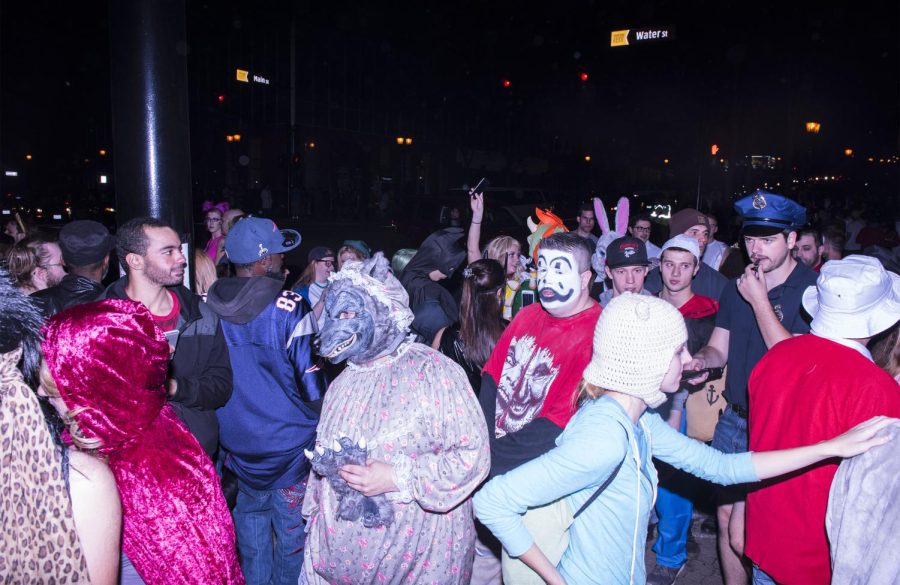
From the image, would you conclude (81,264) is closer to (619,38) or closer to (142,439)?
(142,439)

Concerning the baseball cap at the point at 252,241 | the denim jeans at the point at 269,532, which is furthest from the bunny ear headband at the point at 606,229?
the denim jeans at the point at 269,532

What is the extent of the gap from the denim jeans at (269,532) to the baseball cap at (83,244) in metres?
1.76

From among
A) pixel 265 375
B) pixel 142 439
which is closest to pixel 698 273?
pixel 265 375

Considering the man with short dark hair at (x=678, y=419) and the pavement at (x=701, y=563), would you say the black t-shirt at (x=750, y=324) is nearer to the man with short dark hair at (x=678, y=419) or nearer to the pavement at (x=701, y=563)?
the man with short dark hair at (x=678, y=419)

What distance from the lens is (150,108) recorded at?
474cm

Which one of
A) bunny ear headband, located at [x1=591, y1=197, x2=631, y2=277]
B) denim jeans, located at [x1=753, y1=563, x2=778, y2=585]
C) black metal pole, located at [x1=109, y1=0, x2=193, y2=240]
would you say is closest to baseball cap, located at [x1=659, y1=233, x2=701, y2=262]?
bunny ear headband, located at [x1=591, y1=197, x2=631, y2=277]

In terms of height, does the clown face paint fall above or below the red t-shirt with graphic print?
above

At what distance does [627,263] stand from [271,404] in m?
2.58

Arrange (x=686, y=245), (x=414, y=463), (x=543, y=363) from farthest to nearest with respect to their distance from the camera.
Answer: (x=686, y=245) → (x=543, y=363) → (x=414, y=463)

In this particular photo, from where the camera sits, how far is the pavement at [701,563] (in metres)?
4.33

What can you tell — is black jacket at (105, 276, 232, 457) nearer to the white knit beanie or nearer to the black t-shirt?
the white knit beanie

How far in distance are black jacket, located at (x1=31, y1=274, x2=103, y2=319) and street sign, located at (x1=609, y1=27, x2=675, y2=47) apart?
65.6ft

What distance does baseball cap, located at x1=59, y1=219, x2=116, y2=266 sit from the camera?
13.4ft

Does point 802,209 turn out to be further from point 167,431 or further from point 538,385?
point 167,431
